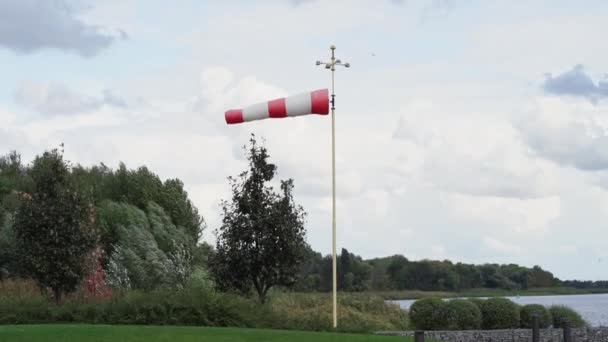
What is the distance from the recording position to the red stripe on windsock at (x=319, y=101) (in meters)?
27.3

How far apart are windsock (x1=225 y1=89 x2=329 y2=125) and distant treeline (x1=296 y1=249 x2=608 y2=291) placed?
2780 centimetres

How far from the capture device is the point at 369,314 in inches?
1565

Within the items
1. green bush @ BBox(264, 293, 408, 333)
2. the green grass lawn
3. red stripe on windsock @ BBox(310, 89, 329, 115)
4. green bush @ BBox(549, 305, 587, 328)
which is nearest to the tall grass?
the green grass lawn

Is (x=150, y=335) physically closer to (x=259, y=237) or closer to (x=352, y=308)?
(x=259, y=237)

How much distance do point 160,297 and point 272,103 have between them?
20.5 ft

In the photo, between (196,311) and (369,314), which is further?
(369,314)

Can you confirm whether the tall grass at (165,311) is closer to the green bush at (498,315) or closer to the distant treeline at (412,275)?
the green bush at (498,315)

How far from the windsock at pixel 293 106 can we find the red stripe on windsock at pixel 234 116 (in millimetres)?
330

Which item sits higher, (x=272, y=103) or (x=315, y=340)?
(x=272, y=103)

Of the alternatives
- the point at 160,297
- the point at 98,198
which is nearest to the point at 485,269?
the point at 98,198

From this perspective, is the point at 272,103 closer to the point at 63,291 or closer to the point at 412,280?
the point at 63,291

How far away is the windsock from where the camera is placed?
27062 millimetres

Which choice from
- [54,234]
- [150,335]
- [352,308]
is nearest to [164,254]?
[352,308]

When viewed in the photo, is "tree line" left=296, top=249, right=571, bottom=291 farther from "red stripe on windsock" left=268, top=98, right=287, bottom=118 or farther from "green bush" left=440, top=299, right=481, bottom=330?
"red stripe on windsock" left=268, top=98, right=287, bottom=118
